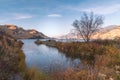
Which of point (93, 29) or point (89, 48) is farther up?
point (93, 29)

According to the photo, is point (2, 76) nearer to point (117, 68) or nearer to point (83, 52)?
point (117, 68)

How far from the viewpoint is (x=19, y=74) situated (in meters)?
15.6

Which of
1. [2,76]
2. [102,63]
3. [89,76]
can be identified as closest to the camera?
[89,76]

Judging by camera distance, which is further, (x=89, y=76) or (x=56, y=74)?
(x=56, y=74)

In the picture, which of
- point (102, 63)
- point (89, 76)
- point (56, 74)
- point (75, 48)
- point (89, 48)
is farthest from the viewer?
point (75, 48)

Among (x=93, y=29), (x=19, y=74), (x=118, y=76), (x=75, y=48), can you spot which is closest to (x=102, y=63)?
(x=118, y=76)

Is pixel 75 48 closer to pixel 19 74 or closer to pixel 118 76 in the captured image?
pixel 19 74

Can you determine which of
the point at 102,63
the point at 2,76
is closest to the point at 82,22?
the point at 102,63

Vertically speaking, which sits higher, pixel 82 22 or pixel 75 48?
pixel 82 22

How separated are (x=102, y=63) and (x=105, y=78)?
3.81 meters

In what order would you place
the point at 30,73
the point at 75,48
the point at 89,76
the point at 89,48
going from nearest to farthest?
the point at 89,76, the point at 30,73, the point at 89,48, the point at 75,48

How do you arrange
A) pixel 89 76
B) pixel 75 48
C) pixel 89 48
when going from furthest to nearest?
pixel 75 48 → pixel 89 48 → pixel 89 76

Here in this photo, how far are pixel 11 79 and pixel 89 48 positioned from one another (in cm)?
1960

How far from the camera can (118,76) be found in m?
11.6
